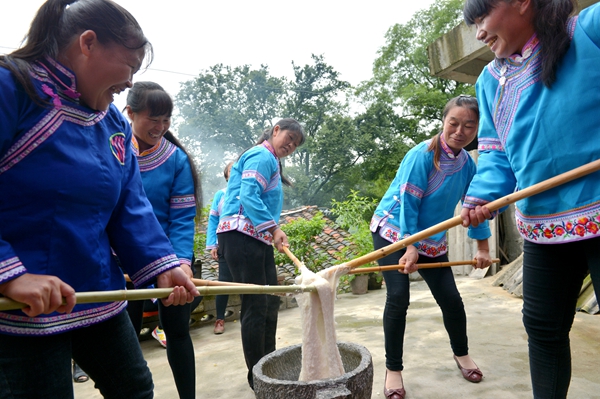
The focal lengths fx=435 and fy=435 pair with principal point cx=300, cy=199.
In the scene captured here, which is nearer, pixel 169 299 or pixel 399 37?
pixel 169 299

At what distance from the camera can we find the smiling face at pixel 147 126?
2371 mm

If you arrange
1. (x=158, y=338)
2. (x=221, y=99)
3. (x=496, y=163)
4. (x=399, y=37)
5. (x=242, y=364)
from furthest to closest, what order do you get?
(x=221, y=99), (x=399, y=37), (x=158, y=338), (x=242, y=364), (x=496, y=163)

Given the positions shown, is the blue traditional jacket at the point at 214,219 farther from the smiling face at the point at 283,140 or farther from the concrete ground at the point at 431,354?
the smiling face at the point at 283,140

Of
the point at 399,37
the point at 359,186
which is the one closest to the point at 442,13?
the point at 399,37

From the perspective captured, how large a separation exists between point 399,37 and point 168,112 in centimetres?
2607

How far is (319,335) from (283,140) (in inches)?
70.3

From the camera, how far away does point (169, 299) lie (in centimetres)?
148

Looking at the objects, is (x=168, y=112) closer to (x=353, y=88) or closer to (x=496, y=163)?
(x=496, y=163)

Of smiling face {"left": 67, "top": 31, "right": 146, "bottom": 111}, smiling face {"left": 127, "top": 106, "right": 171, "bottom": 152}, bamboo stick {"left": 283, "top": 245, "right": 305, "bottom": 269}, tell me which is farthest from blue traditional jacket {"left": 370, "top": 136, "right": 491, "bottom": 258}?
smiling face {"left": 67, "top": 31, "right": 146, "bottom": 111}

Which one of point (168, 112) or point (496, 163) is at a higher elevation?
point (168, 112)

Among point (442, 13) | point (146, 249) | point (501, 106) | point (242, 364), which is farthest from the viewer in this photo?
point (442, 13)

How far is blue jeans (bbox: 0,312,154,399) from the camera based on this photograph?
124 centimetres

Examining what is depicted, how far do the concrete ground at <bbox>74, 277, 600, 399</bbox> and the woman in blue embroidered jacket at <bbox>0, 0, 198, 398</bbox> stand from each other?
6.07ft

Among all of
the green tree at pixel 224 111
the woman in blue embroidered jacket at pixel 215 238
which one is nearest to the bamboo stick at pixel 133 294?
the woman in blue embroidered jacket at pixel 215 238
